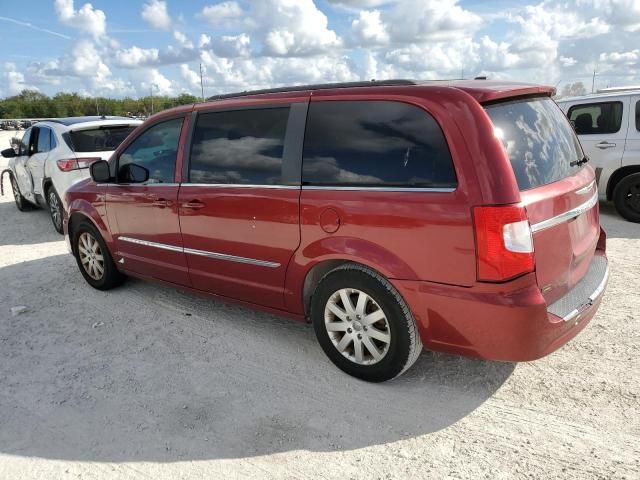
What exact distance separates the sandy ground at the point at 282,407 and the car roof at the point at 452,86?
1725 millimetres

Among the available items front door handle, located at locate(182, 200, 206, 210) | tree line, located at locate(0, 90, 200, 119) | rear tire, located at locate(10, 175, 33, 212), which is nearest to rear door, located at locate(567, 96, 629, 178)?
front door handle, located at locate(182, 200, 206, 210)

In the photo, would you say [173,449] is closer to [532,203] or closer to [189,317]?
[189,317]

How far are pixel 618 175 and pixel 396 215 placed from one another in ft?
20.0

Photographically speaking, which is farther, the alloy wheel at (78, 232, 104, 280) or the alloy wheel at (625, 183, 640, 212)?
the alloy wheel at (625, 183, 640, 212)

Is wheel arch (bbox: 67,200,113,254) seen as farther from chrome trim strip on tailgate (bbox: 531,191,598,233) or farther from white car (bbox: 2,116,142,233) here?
chrome trim strip on tailgate (bbox: 531,191,598,233)

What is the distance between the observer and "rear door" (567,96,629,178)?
736 cm

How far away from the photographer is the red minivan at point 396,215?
8.71 ft

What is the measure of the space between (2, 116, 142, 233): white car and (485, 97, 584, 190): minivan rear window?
5.92m

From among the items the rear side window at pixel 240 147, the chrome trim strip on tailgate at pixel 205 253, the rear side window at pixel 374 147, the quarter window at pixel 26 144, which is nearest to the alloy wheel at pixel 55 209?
the quarter window at pixel 26 144

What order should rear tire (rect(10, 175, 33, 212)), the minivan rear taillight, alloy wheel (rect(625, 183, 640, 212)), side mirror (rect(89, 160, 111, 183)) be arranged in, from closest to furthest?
the minivan rear taillight, side mirror (rect(89, 160, 111, 183)), alloy wheel (rect(625, 183, 640, 212)), rear tire (rect(10, 175, 33, 212))

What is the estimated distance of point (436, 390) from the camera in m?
3.20

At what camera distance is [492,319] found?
2686 millimetres

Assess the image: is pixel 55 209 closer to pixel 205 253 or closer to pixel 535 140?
pixel 205 253

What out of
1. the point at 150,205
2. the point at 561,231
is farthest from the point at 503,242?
the point at 150,205
